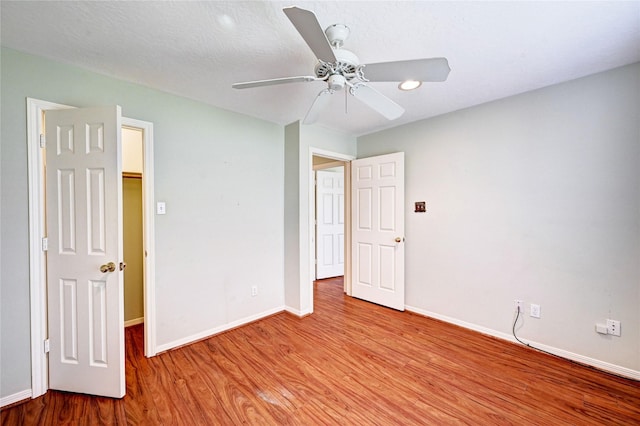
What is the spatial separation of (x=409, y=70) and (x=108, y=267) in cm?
222

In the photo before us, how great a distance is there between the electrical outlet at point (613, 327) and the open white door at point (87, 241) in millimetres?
3569

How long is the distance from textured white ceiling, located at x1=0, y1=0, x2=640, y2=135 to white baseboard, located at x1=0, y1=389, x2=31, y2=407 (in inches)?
88.5

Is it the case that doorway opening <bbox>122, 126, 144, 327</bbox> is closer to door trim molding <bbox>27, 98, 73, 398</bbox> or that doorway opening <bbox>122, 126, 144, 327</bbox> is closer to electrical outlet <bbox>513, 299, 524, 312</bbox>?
door trim molding <bbox>27, 98, 73, 398</bbox>

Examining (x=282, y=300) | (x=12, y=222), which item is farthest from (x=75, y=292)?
(x=282, y=300)

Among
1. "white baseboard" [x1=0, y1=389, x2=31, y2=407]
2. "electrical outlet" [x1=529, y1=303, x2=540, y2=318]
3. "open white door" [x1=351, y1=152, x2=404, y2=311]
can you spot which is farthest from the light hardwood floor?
"open white door" [x1=351, y1=152, x2=404, y2=311]

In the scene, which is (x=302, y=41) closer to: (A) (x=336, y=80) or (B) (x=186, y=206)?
(A) (x=336, y=80)

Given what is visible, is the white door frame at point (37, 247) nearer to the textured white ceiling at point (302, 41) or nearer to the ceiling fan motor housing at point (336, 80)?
the textured white ceiling at point (302, 41)

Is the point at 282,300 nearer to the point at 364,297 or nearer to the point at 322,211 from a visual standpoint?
the point at 364,297

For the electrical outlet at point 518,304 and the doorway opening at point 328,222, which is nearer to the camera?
the electrical outlet at point 518,304

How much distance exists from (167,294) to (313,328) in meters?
1.46

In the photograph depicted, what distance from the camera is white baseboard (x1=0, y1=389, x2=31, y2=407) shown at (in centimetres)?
168

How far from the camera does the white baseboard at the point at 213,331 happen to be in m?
2.38

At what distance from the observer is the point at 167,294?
2377 millimetres

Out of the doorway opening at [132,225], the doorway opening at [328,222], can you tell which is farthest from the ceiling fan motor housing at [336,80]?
the doorway opening at [328,222]
